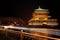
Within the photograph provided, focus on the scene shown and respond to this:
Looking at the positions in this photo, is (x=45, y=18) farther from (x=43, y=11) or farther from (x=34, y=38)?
(x=34, y=38)

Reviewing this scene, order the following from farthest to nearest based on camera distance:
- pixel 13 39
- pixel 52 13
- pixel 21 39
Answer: pixel 52 13 → pixel 13 39 → pixel 21 39

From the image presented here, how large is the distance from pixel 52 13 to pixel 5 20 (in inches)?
997

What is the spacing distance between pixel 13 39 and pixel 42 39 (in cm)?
564

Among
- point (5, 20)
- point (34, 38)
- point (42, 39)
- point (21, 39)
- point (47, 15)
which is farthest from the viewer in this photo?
point (5, 20)

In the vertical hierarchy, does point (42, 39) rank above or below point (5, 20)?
below

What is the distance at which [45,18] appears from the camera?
86.5 m

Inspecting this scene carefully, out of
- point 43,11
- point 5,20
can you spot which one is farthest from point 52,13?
point 5,20

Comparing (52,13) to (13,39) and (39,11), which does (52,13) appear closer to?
(39,11)

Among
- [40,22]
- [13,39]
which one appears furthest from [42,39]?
[40,22]

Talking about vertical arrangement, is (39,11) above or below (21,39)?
above

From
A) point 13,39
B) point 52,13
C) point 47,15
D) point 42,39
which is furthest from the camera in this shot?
point 52,13

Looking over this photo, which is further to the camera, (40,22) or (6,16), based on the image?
(6,16)

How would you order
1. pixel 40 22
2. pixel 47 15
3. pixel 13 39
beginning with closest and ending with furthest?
pixel 13 39, pixel 40 22, pixel 47 15

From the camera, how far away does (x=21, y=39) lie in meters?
15.6
